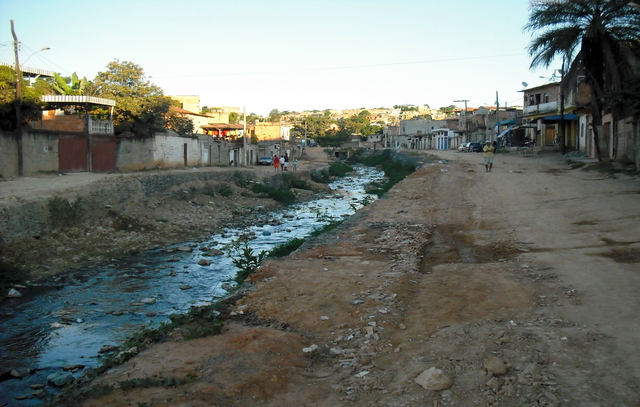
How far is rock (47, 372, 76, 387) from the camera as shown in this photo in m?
6.97

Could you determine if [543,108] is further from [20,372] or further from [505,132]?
[20,372]

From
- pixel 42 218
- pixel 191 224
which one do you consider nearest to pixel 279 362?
pixel 42 218

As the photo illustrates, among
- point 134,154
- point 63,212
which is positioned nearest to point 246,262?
point 63,212

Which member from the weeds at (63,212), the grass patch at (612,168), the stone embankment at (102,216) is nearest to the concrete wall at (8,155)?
the stone embankment at (102,216)

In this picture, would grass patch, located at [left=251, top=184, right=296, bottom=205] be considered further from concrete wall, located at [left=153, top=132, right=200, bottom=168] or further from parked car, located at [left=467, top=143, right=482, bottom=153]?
parked car, located at [left=467, top=143, right=482, bottom=153]

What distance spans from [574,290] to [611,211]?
7340mm

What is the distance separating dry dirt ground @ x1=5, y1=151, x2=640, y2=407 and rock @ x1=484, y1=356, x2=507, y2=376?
1 cm

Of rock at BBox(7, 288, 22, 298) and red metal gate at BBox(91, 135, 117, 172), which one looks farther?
red metal gate at BBox(91, 135, 117, 172)

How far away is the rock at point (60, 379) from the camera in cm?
697

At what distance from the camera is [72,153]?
27.2m

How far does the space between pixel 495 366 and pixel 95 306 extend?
28.1 feet

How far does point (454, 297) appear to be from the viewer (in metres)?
7.67

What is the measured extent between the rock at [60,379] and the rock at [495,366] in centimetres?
500

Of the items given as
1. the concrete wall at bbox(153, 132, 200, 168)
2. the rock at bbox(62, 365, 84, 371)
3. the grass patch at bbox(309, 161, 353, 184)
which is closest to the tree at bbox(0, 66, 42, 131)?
the concrete wall at bbox(153, 132, 200, 168)
